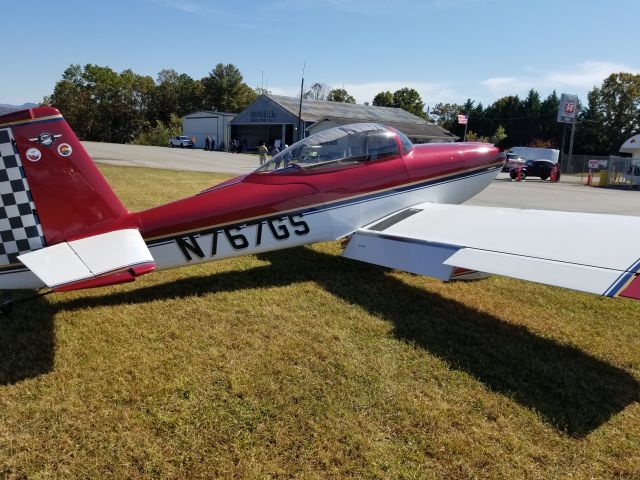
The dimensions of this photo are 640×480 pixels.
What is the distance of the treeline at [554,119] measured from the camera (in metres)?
55.4

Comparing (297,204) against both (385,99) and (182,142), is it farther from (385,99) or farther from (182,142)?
(385,99)

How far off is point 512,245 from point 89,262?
148 inches

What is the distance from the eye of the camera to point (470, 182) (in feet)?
22.9

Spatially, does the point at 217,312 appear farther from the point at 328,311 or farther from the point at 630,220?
the point at 630,220

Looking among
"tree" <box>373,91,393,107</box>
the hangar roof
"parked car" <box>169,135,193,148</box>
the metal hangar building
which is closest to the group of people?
"parked car" <box>169,135,193,148</box>

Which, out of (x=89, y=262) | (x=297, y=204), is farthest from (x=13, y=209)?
(x=297, y=204)

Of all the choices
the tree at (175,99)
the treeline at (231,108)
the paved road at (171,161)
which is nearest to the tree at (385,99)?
the treeline at (231,108)

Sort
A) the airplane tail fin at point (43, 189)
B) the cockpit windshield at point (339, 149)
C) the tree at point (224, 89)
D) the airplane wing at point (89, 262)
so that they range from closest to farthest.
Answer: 1. the airplane wing at point (89, 262)
2. the airplane tail fin at point (43, 189)
3. the cockpit windshield at point (339, 149)
4. the tree at point (224, 89)

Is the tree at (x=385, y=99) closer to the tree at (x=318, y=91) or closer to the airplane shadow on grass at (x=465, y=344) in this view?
the tree at (x=318, y=91)

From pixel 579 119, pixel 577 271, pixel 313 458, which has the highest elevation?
pixel 579 119

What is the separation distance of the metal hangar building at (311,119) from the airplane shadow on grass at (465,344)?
135 feet

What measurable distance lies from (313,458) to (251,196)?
10.3ft

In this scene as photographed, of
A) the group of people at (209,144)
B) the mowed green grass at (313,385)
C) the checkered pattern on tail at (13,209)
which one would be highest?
the group of people at (209,144)

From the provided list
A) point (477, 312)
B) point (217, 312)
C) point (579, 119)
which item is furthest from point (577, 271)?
point (579, 119)
